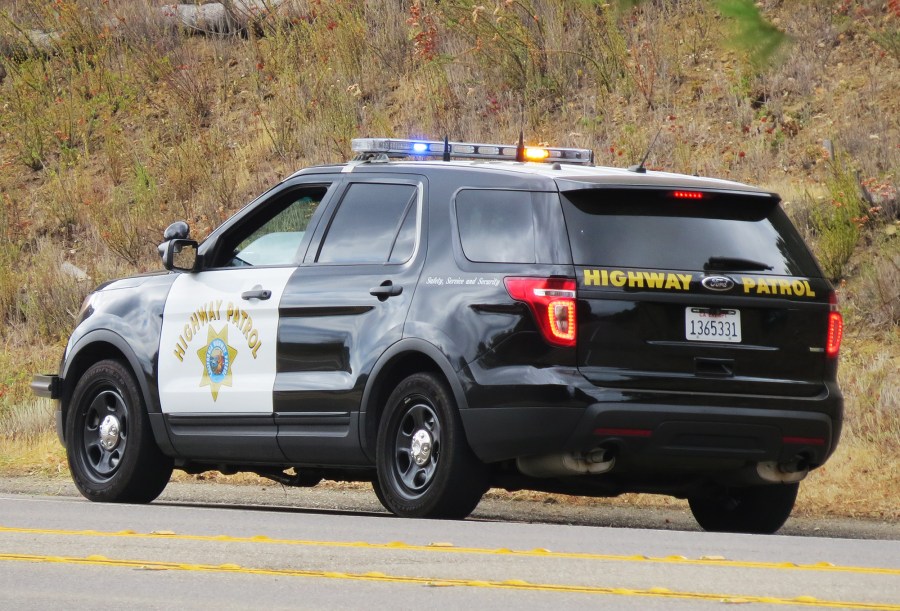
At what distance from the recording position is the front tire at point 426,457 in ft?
28.1

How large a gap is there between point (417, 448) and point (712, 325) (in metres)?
1.58

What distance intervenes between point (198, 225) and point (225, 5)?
4590mm

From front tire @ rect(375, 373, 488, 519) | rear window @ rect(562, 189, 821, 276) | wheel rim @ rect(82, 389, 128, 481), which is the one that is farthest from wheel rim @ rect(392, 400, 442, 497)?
wheel rim @ rect(82, 389, 128, 481)

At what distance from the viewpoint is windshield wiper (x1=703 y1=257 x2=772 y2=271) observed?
8586mm

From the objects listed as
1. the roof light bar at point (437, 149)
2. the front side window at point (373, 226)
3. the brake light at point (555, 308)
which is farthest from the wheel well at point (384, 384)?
the roof light bar at point (437, 149)

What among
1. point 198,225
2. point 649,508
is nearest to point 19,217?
point 198,225

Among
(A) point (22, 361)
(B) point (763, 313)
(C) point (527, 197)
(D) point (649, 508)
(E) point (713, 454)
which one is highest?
(C) point (527, 197)

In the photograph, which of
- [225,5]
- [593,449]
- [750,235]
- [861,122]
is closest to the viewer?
[593,449]

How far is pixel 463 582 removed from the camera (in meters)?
6.16

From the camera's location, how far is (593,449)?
8.29 m

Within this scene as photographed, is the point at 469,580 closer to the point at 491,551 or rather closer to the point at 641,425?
the point at 491,551

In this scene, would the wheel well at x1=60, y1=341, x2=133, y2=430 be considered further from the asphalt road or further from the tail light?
the tail light

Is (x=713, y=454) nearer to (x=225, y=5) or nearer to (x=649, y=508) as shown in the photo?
(x=649, y=508)

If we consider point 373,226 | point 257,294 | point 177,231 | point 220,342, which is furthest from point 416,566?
point 177,231
